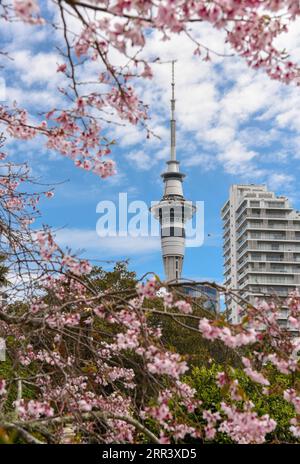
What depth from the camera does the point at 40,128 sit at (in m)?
4.55

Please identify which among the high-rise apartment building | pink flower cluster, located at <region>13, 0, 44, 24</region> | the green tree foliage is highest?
the high-rise apartment building

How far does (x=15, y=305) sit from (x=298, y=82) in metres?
4.06

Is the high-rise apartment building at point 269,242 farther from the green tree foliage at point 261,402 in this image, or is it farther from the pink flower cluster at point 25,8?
the pink flower cluster at point 25,8

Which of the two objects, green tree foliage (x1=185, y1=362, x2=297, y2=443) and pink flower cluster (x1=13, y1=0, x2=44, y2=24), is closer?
pink flower cluster (x1=13, y1=0, x2=44, y2=24)

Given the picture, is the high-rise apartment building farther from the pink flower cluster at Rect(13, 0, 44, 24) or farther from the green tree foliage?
the pink flower cluster at Rect(13, 0, 44, 24)

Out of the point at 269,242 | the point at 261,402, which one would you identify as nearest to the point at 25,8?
the point at 261,402

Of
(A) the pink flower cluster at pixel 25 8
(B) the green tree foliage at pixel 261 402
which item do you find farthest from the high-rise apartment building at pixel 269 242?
(A) the pink flower cluster at pixel 25 8

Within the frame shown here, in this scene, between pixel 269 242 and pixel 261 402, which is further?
pixel 269 242

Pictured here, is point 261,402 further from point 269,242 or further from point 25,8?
point 269,242

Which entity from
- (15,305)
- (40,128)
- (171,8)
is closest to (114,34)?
(171,8)

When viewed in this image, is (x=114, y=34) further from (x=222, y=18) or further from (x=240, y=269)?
(x=240, y=269)

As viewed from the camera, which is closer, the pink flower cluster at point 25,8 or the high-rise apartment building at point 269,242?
the pink flower cluster at point 25,8

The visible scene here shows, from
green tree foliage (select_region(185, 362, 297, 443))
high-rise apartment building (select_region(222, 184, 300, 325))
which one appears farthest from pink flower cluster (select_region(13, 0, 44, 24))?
high-rise apartment building (select_region(222, 184, 300, 325))
